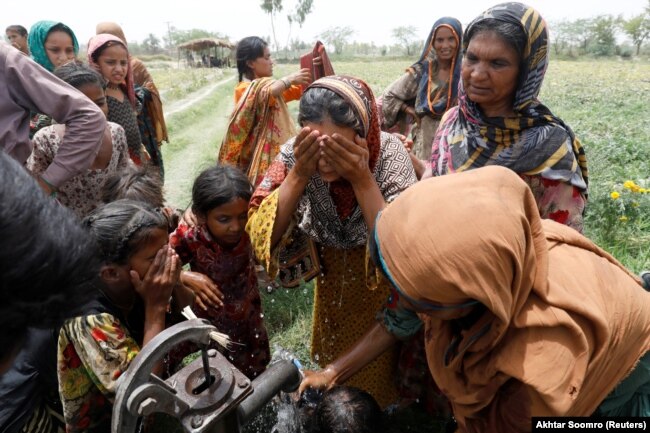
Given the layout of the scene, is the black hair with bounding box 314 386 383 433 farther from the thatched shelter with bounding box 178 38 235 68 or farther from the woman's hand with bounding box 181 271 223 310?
the thatched shelter with bounding box 178 38 235 68

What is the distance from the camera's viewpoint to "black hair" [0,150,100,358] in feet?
2.35

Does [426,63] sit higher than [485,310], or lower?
higher

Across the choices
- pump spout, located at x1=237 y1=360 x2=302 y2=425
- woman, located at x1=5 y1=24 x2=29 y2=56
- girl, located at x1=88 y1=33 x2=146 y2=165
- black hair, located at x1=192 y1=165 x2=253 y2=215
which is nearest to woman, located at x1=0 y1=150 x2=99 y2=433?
pump spout, located at x1=237 y1=360 x2=302 y2=425

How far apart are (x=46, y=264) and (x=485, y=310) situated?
1072 millimetres

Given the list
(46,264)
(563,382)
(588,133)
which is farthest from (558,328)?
(588,133)

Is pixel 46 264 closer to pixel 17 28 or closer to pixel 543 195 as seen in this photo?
pixel 543 195

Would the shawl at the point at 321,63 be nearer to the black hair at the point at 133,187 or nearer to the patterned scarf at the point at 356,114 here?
the patterned scarf at the point at 356,114

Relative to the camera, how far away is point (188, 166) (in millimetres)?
8094

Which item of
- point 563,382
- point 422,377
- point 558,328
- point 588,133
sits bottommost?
point 588,133

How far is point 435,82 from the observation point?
3.93 meters

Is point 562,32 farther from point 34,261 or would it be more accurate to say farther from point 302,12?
point 34,261

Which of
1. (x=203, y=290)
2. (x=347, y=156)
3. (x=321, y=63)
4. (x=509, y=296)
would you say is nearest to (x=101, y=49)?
(x=321, y=63)

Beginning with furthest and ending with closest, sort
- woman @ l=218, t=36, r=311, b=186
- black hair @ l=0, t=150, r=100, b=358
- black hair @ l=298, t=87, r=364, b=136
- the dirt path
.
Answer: the dirt path < woman @ l=218, t=36, r=311, b=186 < black hair @ l=298, t=87, r=364, b=136 < black hair @ l=0, t=150, r=100, b=358

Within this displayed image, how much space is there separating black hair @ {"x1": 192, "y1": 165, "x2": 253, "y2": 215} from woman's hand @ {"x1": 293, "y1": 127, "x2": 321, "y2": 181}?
58 centimetres
